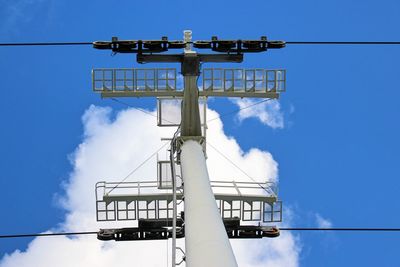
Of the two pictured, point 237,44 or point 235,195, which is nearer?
point 237,44

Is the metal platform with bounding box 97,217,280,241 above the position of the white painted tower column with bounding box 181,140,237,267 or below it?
below

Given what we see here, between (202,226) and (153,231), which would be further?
(153,231)

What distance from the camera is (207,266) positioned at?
1002 centimetres

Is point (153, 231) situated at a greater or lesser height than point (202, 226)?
lesser

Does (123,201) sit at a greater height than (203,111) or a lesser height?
lesser

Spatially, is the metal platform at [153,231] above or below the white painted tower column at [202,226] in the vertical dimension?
below

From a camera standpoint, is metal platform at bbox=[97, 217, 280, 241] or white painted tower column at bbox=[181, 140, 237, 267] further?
metal platform at bbox=[97, 217, 280, 241]

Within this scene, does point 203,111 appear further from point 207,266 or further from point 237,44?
point 207,266

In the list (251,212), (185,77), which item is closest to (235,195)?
(251,212)

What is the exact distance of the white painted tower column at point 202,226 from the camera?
34.1ft

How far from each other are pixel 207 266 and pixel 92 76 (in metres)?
14.3

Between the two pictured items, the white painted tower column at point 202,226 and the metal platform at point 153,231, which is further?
the metal platform at point 153,231

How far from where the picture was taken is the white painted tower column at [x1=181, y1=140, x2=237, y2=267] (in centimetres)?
1041

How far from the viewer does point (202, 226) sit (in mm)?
11898
